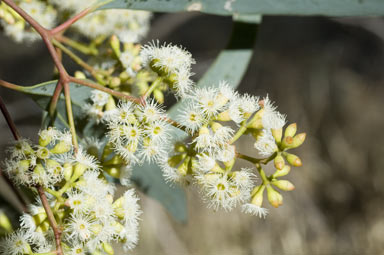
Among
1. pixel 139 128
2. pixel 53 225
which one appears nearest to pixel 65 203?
pixel 53 225

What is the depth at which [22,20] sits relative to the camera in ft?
3.42

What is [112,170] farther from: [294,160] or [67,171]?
[294,160]

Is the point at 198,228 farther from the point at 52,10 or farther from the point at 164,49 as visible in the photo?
the point at 164,49

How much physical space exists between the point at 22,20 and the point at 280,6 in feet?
2.16

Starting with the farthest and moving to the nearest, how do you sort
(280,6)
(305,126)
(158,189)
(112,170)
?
(305,126), (158,189), (280,6), (112,170)

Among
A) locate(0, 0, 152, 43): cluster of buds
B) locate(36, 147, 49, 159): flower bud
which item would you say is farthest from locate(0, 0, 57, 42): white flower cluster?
locate(36, 147, 49, 159): flower bud

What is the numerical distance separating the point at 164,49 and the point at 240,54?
46 centimetres

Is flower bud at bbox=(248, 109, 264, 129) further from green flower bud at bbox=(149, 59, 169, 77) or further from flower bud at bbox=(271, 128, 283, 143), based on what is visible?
green flower bud at bbox=(149, 59, 169, 77)

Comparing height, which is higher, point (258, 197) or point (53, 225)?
point (258, 197)

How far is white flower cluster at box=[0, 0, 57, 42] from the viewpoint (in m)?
1.00

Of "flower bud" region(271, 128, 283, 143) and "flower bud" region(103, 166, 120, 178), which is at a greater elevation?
"flower bud" region(271, 128, 283, 143)

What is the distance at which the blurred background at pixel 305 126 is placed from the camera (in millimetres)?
2852

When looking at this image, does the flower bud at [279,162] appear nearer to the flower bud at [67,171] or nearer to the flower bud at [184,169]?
the flower bud at [184,169]

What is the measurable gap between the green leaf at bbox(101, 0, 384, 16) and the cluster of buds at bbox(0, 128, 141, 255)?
43 centimetres
